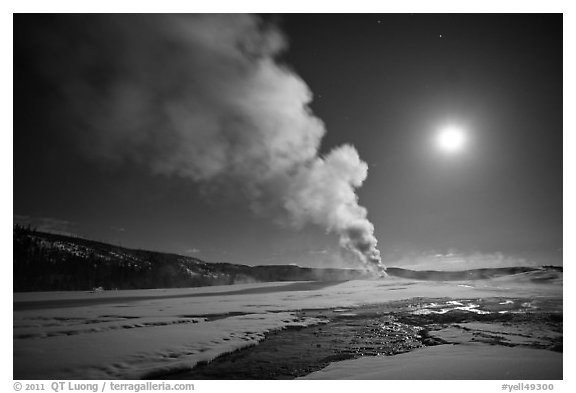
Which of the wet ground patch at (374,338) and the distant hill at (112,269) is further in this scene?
the distant hill at (112,269)

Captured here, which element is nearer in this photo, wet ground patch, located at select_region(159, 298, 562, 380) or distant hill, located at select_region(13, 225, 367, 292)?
wet ground patch, located at select_region(159, 298, 562, 380)

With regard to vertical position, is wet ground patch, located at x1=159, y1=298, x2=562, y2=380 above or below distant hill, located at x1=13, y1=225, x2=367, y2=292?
above

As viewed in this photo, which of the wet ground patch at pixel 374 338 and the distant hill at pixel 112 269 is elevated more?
the wet ground patch at pixel 374 338

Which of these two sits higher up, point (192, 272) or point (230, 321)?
point (230, 321)

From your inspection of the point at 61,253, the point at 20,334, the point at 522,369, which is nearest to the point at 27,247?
the point at 61,253

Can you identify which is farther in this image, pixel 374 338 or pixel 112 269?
pixel 112 269

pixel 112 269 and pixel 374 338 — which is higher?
pixel 374 338

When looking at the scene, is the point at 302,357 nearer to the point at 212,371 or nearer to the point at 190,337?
the point at 212,371
